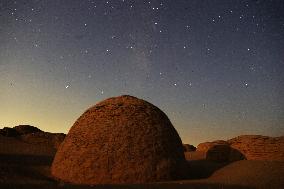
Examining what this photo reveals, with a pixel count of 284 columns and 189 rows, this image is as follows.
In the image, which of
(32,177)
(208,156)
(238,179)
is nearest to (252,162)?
(238,179)

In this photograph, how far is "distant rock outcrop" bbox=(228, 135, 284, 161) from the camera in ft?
65.7

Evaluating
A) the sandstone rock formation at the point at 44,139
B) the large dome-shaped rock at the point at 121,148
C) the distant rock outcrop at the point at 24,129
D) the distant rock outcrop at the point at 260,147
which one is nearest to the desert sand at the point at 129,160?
the large dome-shaped rock at the point at 121,148

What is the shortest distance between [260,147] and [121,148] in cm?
1323

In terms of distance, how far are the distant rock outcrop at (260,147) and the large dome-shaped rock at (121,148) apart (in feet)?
35.3

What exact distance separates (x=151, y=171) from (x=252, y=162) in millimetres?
4113

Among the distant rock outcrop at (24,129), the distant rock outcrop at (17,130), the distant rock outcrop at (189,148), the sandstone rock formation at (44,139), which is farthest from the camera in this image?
the distant rock outcrop at (189,148)

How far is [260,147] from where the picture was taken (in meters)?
20.9

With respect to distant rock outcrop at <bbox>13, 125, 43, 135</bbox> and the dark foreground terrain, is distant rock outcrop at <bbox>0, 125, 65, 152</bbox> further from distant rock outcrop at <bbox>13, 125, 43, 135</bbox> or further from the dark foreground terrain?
the dark foreground terrain

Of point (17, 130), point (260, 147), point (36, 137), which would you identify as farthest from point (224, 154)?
point (17, 130)

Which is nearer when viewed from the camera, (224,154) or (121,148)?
(121,148)

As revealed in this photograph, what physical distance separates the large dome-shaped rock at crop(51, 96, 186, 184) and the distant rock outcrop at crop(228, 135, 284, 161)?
35.3 feet

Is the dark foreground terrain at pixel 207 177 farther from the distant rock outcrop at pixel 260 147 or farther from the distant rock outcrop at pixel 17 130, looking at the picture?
the distant rock outcrop at pixel 17 130

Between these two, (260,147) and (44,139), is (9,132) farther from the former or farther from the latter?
(260,147)

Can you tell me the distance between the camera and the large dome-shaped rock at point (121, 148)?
1009cm
